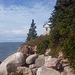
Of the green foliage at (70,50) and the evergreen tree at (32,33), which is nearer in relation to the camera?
the green foliage at (70,50)

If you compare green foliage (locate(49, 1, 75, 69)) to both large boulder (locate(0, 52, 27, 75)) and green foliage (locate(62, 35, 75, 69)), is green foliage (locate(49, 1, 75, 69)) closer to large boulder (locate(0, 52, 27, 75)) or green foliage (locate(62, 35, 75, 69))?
green foliage (locate(62, 35, 75, 69))

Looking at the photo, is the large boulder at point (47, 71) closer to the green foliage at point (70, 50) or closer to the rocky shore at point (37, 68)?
the rocky shore at point (37, 68)

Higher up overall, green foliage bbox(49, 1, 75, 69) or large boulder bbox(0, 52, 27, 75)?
green foliage bbox(49, 1, 75, 69)

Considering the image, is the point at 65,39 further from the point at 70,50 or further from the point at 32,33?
the point at 32,33

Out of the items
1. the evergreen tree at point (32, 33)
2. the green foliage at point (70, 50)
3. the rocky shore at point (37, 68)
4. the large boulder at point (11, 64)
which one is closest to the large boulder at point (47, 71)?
the rocky shore at point (37, 68)

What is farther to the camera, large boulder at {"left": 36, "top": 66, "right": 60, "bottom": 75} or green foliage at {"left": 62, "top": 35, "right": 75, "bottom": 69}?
large boulder at {"left": 36, "top": 66, "right": 60, "bottom": 75}

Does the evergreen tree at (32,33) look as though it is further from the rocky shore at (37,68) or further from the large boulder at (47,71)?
the large boulder at (47,71)

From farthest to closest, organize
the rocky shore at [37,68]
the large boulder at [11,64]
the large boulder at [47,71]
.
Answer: the large boulder at [11,64]
the rocky shore at [37,68]
the large boulder at [47,71]

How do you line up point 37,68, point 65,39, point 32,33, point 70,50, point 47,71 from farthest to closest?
point 32,33
point 37,68
point 65,39
point 47,71
point 70,50

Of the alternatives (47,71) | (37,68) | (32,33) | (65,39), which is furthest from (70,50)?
(32,33)

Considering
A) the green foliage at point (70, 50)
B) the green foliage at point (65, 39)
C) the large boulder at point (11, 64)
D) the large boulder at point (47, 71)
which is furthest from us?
the large boulder at point (11, 64)

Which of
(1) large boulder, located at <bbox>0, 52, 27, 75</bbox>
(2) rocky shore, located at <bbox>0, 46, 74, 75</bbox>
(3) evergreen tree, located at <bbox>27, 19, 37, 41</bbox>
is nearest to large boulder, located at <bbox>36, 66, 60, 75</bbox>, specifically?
(2) rocky shore, located at <bbox>0, 46, 74, 75</bbox>

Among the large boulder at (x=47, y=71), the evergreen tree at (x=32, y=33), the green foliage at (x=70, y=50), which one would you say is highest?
the evergreen tree at (x=32, y=33)

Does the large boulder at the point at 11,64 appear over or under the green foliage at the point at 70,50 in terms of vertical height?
under
